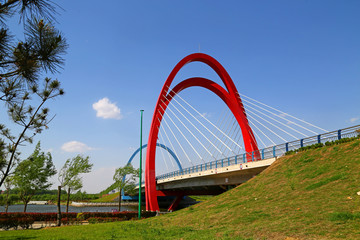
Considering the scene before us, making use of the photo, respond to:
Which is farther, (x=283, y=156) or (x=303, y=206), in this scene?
(x=283, y=156)

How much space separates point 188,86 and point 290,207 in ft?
91.2

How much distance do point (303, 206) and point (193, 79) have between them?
2844 centimetres

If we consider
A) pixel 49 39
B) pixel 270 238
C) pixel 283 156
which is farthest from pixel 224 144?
pixel 49 39

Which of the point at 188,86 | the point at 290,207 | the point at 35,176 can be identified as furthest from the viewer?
the point at 188,86

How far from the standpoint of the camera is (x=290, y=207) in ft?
36.7

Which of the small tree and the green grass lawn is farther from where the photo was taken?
the small tree

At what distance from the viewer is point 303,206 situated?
1070 centimetres

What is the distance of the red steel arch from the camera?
1204 inches

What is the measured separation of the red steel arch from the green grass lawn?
12409 millimetres

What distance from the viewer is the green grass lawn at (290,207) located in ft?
27.5

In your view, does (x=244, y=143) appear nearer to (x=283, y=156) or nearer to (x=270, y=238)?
(x=283, y=156)

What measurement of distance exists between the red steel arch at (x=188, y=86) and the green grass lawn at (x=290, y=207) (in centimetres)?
1241

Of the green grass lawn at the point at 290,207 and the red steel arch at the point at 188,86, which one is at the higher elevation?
the red steel arch at the point at 188,86

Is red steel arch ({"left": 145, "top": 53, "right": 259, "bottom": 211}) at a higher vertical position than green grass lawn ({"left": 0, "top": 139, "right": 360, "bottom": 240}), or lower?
higher
